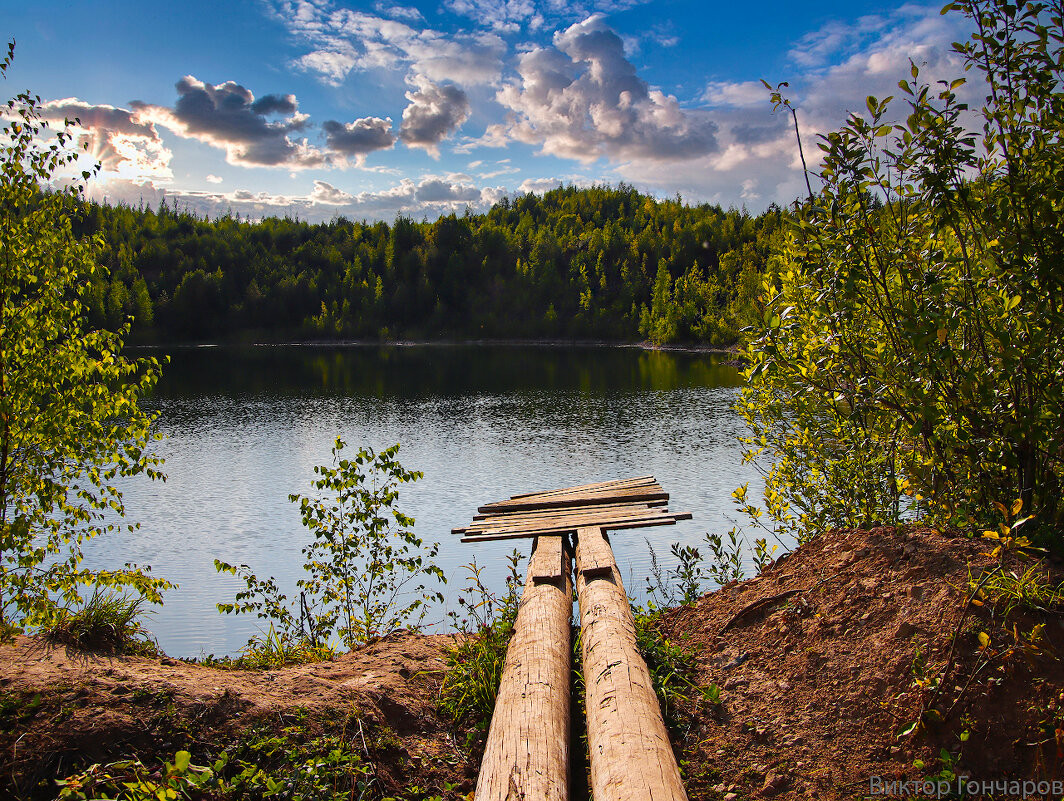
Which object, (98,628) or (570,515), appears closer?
(98,628)

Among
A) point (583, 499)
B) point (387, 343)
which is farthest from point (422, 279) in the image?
point (583, 499)

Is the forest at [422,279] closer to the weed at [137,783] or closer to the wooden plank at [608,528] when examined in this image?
the wooden plank at [608,528]

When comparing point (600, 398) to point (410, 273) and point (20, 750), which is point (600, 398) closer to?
point (20, 750)

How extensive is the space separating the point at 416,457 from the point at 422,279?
314ft

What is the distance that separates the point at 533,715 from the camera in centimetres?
393

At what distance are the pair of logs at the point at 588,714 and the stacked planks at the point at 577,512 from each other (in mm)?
2793

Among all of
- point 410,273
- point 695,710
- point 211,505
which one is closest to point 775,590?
point 695,710

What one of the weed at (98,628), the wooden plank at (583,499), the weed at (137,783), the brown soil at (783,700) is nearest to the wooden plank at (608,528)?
the wooden plank at (583,499)

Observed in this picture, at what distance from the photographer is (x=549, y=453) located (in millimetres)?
21781

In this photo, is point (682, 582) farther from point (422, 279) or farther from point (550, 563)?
point (422, 279)

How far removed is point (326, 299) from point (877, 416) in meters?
116

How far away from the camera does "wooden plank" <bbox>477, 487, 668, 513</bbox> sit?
1033 centimetres

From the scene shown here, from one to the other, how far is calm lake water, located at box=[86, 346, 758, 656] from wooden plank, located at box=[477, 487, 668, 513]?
1181 millimetres

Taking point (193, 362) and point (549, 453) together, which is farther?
point (193, 362)
